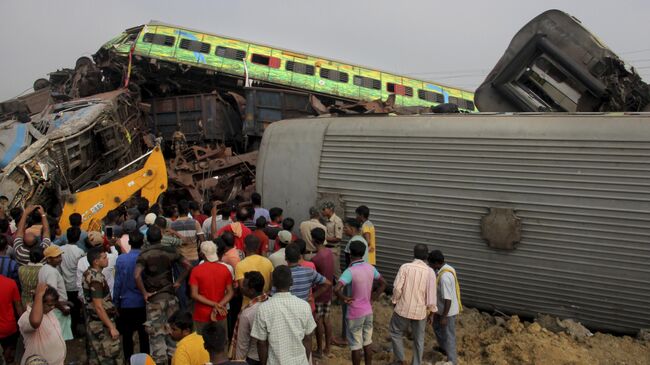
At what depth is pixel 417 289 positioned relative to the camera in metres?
4.89

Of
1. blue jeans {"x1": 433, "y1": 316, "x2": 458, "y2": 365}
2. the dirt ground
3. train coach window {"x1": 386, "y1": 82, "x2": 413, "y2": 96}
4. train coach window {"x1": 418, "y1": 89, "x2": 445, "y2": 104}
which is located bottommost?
the dirt ground

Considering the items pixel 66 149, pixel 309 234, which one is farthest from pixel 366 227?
pixel 66 149

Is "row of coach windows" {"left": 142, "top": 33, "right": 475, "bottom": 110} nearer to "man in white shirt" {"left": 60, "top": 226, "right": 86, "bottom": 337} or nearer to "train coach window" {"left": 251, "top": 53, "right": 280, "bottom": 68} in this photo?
"train coach window" {"left": 251, "top": 53, "right": 280, "bottom": 68}

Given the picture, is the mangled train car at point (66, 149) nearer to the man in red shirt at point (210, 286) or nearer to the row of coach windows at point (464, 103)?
the man in red shirt at point (210, 286)

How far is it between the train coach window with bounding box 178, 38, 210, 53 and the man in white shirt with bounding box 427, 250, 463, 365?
14.1 meters

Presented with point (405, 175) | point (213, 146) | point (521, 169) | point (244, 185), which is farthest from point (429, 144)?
point (213, 146)

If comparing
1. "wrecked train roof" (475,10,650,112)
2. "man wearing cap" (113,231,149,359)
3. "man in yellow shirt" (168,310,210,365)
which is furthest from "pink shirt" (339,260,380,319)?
"wrecked train roof" (475,10,650,112)

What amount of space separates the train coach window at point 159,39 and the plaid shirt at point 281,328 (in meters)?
15.2

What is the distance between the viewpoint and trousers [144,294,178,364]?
480cm

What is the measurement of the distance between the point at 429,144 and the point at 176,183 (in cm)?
660

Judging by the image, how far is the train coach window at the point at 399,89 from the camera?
19156mm

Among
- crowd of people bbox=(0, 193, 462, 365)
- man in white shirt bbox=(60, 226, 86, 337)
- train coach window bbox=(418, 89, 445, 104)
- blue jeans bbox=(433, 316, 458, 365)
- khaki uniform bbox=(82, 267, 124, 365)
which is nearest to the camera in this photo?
crowd of people bbox=(0, 193, 462, 365)

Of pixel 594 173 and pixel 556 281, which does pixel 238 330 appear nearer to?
pixel 556 281

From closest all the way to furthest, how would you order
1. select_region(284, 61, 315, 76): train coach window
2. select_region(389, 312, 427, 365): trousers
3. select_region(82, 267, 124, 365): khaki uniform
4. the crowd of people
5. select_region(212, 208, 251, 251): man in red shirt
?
the crowd of people, select_region(82, 267, 124, 365): khaki uniform, select_region(389, 312, 427, 365): trousers, select_region(212, 208, 251, 251): man in red shirt, select_region(284, 61, 315, 76): train coach window
